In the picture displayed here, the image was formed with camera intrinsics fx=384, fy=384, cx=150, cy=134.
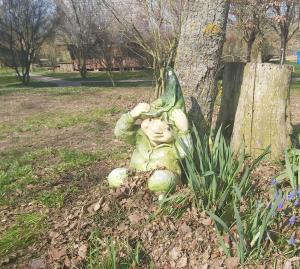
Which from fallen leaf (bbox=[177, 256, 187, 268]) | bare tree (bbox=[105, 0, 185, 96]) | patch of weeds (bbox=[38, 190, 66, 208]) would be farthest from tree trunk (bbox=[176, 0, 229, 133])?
bare tree (bbox=[105, 0, 185, 96])

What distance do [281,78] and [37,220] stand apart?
8.54 feet

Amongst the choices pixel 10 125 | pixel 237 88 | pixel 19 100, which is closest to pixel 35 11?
pixel 19 100

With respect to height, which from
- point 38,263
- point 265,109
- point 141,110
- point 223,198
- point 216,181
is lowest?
point 38,263

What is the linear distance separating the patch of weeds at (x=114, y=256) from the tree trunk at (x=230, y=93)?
2.11 m

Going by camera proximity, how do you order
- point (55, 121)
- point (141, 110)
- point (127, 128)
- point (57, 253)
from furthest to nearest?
point (55, 121) → point (127, 128) → point (141, 110) → point (57, 253)

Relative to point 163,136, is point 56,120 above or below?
below

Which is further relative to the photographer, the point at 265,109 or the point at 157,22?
the point at 157,22

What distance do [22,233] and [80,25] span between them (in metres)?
18.5

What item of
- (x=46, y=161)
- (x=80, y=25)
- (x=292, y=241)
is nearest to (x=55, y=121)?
(x=46, y=161)

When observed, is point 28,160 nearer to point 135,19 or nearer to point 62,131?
point 62,131

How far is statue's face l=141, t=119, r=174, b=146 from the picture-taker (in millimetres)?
2986

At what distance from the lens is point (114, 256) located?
2.26 meters

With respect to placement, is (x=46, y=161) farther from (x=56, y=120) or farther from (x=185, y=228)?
(x=56, y=120)

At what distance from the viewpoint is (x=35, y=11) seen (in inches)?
711
